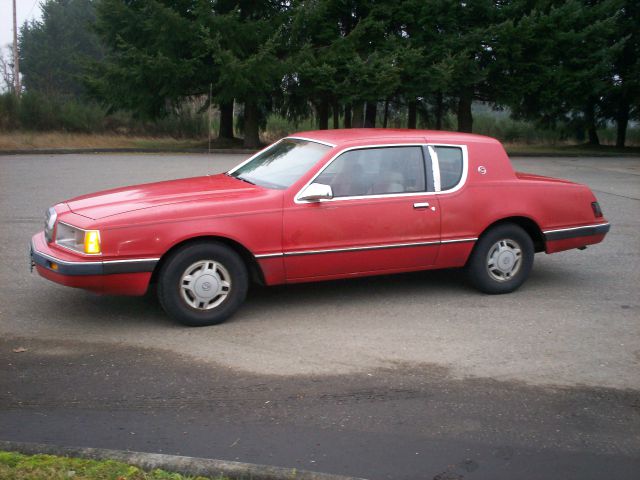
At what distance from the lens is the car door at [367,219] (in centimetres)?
652

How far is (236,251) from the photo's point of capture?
6.43 meters

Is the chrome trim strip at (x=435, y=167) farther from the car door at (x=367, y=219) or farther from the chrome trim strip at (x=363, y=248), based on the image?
the chrome trim strip at (x=363, y=248)

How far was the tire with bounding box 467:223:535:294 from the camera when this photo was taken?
7.27 meters

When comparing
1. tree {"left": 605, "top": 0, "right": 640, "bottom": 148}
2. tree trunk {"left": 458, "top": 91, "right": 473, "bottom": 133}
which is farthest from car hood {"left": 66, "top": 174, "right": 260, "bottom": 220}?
tree {"left": 605, "top": 0, "right": 640, "bottom": 148}

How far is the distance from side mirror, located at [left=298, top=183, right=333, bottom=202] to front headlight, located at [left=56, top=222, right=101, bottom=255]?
1.67m

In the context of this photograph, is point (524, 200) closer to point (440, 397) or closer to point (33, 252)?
point (440, 397)

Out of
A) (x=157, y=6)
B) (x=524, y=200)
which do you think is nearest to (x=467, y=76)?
(x=157, y=6)

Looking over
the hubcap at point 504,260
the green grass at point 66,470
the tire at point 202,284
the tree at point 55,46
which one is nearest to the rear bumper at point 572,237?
the hubcap at point 504,260

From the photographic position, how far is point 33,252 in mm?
6453

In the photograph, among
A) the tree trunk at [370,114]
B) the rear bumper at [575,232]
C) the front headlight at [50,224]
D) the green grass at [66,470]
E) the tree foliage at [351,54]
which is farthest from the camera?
the tree trunk at [370,114]

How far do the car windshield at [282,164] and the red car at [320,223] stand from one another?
18mm

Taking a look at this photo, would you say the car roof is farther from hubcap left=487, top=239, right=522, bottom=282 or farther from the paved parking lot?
the paved parking lot

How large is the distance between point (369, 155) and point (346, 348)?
1939 millimetres

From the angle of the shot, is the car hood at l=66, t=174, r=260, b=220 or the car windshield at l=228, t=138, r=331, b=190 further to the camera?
the car windshield at l=228, t=138, r=331, b=190
